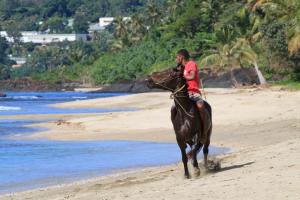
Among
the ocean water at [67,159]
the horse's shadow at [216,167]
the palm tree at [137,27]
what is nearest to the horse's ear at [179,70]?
the horse's shadow at [216,167]

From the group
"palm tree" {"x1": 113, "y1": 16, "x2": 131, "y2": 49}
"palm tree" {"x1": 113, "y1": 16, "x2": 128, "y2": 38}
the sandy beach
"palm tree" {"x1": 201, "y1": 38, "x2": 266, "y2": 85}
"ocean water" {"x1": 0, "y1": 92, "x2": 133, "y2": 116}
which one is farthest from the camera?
"palm tree" {"x1": 113, "y1": 16, "x2": 128, "y2": 38}

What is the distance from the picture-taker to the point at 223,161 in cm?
1605

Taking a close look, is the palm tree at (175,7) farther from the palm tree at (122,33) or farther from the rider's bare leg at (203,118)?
the rider's bare leg at (203,118)

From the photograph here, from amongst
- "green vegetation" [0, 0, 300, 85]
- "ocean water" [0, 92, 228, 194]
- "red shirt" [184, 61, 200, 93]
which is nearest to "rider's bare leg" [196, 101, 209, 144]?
"red shirt" [184, 61, 200, 93]

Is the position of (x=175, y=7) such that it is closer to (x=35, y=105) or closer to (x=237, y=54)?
→ (x=237, y=54)

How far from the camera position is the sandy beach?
36.0ft

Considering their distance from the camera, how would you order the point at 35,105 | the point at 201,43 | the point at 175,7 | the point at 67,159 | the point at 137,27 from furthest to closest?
the point at 137,27 → the point at 175,7 → the point at 201,43 → the point at 35,105 → the point at 67,159

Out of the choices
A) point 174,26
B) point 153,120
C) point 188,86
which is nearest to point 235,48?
point 153,120

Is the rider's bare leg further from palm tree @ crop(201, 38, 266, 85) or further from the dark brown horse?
palm tree @ crop(201, 38, 266, 85)

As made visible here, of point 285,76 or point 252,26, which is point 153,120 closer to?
point 285,76

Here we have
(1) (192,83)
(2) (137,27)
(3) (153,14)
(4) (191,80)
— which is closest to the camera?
(4) (191,80)

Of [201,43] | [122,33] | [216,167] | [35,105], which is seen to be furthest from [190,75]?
[122,33]

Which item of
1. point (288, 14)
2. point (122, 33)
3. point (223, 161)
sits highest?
point (288, 14)

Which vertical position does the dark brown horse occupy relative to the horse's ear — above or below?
below
